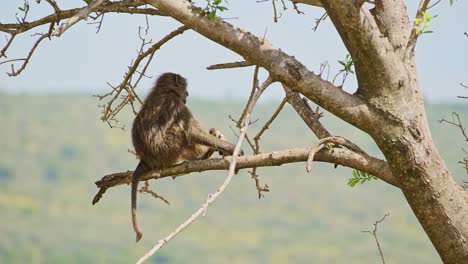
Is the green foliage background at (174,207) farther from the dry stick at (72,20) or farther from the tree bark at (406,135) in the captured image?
the dry stick at (72,20)

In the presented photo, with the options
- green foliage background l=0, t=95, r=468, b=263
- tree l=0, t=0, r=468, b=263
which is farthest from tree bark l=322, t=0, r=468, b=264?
green foliage background l=0, t=95, r=468, b=263

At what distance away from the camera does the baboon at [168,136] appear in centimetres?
736

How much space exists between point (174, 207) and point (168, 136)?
2014 inches

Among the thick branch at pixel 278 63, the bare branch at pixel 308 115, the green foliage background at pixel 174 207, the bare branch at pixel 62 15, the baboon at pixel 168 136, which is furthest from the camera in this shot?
the green foliage background at pixel 174 207

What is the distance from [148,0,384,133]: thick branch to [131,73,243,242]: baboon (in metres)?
2.74

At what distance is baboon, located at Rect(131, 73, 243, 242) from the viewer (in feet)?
24.2

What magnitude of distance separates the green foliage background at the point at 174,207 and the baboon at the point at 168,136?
43.1m

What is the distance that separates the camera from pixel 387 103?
14.9ft

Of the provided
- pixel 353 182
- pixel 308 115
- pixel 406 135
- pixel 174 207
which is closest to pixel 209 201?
pixel 406 135

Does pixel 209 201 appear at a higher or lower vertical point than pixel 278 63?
lower

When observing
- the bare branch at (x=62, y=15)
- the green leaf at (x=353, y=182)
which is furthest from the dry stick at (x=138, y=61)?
the green leaf at (x=353, y=182)

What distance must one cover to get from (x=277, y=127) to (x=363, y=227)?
8.72 meters

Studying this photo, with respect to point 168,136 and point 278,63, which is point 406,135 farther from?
point 168,136

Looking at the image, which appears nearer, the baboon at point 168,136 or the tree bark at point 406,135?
the tree bark at point 406,135
